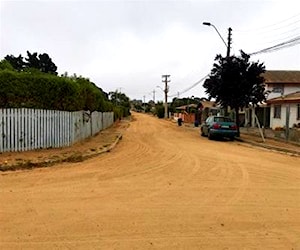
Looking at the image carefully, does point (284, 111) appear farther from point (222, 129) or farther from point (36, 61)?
point (36, 61)

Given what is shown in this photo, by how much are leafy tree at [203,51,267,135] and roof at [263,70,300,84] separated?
16.0 meters

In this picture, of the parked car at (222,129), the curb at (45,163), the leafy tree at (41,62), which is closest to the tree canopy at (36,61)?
the leafy tree at (41,62)

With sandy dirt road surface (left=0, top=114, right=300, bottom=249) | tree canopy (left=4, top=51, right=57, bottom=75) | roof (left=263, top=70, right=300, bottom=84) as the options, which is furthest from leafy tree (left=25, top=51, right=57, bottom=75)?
sandy dirt road surface (left=0, top=114, right=300, bottom=249)

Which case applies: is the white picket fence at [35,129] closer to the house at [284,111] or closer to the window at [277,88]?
the house at [284,111]

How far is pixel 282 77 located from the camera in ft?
148

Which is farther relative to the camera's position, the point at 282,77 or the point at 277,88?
the point at 282,77

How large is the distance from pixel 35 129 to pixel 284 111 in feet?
78.4

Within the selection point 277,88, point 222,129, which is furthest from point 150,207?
point 277,88

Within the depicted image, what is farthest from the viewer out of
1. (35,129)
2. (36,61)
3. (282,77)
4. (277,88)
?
(36,61)

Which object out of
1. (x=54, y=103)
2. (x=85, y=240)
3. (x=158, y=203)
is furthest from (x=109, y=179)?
(x=54, y=103)

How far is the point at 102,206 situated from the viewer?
7184 mm

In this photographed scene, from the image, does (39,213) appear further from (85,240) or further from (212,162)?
(212,162)

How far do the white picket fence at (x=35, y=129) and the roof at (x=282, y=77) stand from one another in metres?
30.4

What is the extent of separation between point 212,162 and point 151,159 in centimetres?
203
